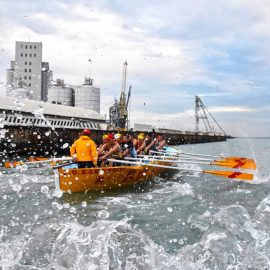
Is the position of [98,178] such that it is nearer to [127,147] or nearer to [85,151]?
[85,151]

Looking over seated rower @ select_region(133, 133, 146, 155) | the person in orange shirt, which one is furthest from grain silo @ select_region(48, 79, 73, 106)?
the person in orange shirt

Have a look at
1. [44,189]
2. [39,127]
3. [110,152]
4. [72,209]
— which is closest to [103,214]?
[72,209]

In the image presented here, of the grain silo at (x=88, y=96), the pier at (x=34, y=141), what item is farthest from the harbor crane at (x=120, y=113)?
the pier at (x=34, y=141)

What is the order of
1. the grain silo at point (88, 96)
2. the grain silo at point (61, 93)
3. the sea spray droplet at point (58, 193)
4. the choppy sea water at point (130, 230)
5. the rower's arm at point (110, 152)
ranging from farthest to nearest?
the grain silo at point (61, 93)
the grain silo at point (88, 96)
the rower's arm at point (110, 152)
the sea spray droplet at point (58, 193)
the choppy sea water at point (130, 230)

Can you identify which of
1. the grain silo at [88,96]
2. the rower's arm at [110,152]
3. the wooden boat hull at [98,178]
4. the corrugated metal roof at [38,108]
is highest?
the grain silo at [88,96]

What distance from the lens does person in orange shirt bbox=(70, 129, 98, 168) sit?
12.8 meters

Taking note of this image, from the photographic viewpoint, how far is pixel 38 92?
111 metres

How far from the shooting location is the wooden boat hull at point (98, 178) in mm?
12109

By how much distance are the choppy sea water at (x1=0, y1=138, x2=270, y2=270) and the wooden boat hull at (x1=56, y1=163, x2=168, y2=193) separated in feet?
1.19

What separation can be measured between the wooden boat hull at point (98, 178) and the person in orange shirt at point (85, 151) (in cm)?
51

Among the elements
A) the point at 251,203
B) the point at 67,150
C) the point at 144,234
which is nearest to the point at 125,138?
the point at 251,203

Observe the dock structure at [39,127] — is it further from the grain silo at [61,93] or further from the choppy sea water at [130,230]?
the grain silo at [61,93]

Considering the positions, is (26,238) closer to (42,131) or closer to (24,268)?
(24,268)

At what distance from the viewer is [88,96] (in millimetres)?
99688
